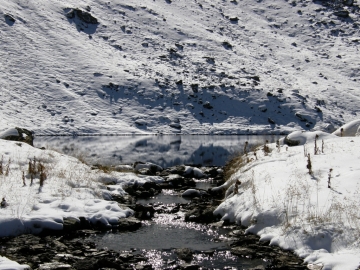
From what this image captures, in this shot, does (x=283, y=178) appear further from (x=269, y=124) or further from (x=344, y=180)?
(x=269, y=124)

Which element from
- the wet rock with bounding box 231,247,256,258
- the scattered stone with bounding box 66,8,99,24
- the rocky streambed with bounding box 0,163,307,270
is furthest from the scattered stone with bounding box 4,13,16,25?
the wet rock with bounding box 231,247,256,258

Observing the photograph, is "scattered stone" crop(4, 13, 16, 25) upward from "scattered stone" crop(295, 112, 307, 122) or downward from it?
upward

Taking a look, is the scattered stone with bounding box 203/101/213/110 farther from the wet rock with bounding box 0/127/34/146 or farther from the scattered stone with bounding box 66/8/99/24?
the wet rock with bounding box 0/127/34/146

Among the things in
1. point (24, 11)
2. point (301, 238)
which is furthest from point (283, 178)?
point (24, 11)

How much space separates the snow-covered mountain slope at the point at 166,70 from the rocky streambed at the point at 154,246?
45301 mm

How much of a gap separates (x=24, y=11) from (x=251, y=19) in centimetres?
5449

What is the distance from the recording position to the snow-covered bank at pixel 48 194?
12977mm

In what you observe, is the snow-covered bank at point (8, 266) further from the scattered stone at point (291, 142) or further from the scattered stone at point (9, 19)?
the scattered stone at point (9, 19)

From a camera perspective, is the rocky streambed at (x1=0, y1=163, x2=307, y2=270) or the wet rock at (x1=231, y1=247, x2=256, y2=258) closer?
the rocky streambed at (x1=0, y1=163, x2=307, y2=270)

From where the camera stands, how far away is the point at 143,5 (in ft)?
325

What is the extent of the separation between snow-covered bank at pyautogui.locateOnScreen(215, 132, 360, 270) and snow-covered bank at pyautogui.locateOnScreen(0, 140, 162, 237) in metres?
4.72

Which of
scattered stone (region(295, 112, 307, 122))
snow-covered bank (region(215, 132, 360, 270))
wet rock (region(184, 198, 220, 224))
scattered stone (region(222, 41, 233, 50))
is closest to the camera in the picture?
snow-covered bank (region(215, 132, 360, 270))

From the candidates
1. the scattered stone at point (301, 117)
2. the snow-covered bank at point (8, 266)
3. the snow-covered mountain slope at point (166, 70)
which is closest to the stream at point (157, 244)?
the snow-covered bank at point (8, 266)

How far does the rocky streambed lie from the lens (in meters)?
10.8
